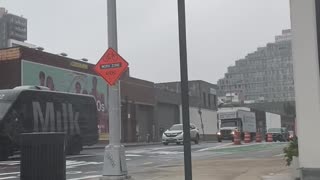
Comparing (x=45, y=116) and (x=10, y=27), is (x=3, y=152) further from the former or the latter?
(x=10, y=27)

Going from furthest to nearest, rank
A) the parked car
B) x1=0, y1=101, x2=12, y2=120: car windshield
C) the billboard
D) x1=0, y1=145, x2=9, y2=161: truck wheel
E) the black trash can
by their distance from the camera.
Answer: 1. the parked car
2. the billboard
3. x1=0, y1=101, x2=12, y2=120: car windshield
4. x1=0, y1=145, x2=9, y2=161: truck wheel
5. the black trash can

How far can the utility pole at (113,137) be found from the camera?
13.7 m

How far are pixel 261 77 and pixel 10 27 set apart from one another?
2890 inches

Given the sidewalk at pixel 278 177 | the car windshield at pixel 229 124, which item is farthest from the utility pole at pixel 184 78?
the car windshield at pixel 229 124

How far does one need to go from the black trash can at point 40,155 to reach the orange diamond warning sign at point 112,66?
Result: 460cm

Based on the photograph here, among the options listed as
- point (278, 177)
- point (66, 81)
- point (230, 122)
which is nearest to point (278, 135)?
point (230, 122)

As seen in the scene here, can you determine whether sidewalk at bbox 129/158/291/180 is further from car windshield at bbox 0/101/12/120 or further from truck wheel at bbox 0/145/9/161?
car windshield at bbox 0/101/12/120

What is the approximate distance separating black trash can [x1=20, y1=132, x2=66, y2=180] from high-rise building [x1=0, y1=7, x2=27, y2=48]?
2331 inches

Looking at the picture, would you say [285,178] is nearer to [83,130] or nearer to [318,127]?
[318,127]

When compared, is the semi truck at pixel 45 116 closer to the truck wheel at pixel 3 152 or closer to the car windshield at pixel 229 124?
the truck wheel at pixel 3 152

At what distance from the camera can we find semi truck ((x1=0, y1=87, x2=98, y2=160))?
74.6 feet

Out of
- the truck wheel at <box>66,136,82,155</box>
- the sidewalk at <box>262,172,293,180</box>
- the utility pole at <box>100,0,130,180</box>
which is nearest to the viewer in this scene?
the sidewalk at <box>262,172,293,180</box>

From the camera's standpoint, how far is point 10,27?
7106 cm

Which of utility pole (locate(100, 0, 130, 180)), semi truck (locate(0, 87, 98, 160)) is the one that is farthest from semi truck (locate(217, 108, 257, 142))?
utility pole (locate(100, 0, 130, 180))
